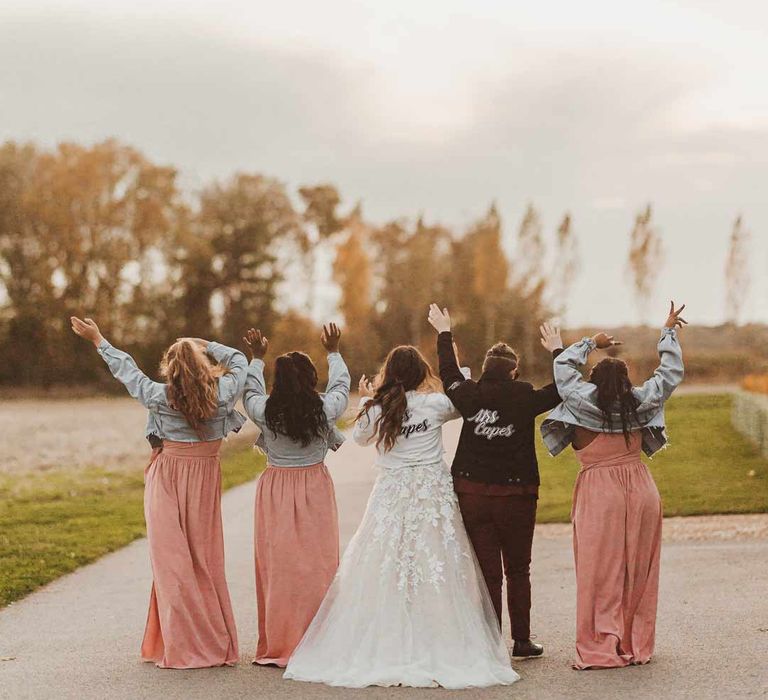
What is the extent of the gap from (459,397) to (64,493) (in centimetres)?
1319

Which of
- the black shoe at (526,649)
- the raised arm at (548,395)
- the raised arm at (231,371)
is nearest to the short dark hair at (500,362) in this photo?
the raised arm at (548,395)

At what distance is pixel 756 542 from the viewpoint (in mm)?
12578

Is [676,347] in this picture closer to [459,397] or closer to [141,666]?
[459,397]

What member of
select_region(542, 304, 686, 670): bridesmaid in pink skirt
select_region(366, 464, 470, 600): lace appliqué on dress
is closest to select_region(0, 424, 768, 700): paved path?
select_region(542, 304, 686, 670): bridesmaid in pink skirt

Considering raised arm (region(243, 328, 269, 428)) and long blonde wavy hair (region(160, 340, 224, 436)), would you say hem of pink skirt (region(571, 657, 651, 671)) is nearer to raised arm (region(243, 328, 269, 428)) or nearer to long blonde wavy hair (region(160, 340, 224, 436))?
raised arm (region(243, 328, 269, 428))

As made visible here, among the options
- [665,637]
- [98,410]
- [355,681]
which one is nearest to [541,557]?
[665,637]

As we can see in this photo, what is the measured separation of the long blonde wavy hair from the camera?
7.30 meters

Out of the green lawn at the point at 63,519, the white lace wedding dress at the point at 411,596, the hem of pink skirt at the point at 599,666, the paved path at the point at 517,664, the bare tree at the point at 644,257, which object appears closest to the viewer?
the paved path at the point at 517,664

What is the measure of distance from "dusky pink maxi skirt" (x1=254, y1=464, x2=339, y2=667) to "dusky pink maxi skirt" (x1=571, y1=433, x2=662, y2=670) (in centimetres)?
154

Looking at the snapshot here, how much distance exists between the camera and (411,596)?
7012 millimetres

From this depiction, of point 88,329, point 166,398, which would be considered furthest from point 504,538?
point 88,329

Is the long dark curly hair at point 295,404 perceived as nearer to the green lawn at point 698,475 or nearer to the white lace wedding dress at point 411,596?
the white lace wedding dress at point 411,596

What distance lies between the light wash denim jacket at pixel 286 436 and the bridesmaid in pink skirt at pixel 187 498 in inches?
3.9

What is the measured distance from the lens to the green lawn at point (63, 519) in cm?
1189
